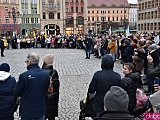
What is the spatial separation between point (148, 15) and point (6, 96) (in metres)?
66.1

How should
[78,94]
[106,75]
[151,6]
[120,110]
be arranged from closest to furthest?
1. [120,110]
2. [106,75]
3. [78,94]
4. [151,6]

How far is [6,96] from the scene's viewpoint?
5102mm

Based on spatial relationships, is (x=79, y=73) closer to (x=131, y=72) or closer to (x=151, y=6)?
(x=131, y=72)

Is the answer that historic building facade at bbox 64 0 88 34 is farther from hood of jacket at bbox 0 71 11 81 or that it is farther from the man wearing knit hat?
the man wearing knit hat

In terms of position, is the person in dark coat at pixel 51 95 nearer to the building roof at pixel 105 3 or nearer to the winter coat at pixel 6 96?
the winter coat at pixel 6 96

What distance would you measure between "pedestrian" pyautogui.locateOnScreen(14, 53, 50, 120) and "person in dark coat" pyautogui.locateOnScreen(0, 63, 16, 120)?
0.30m

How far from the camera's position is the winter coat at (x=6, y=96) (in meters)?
5.08

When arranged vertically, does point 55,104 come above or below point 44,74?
below

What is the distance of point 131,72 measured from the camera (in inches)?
236

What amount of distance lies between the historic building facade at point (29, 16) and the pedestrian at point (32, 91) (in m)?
71.0

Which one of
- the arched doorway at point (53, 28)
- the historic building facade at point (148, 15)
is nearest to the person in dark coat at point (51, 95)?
the historic building facade at point (148, 15)

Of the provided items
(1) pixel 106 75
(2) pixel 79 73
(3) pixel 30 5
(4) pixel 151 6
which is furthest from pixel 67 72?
(3) pixel 30 5

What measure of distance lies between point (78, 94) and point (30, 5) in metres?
71.6

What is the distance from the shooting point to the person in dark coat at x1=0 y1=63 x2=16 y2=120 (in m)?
5.08
